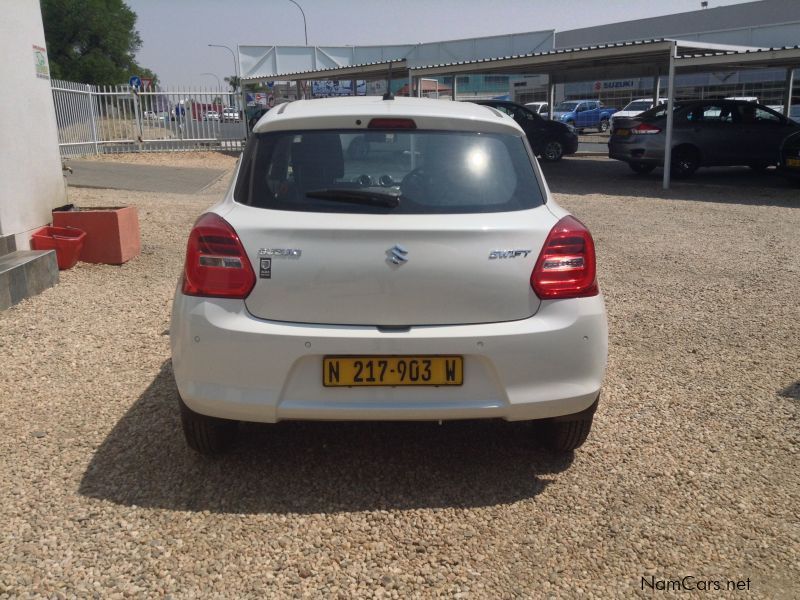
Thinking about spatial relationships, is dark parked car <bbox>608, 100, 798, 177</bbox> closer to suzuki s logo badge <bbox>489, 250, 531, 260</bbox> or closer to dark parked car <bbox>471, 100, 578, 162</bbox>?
dark parked car <bbox>471, 100, 578, 162</bbox>

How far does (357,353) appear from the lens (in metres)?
3.01

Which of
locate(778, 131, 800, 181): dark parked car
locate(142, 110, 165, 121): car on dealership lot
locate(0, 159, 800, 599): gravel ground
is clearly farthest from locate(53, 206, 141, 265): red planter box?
locate(142, 110, 165, 121): car on dealership lot

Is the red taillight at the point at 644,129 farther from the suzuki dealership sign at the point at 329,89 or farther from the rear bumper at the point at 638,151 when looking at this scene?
the suzuki dealership sign at the point at 329,89

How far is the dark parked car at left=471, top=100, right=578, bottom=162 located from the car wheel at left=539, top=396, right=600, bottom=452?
18809mm

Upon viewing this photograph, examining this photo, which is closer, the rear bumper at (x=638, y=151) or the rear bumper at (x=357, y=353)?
the rear bumper at (x=357, y=353)

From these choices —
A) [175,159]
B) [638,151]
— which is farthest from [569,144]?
[175,159]

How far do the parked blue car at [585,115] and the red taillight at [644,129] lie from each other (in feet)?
91.0

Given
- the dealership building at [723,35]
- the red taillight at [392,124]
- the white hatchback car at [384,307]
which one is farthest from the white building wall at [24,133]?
the dealership building at [723,35]

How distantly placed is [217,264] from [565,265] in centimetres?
146

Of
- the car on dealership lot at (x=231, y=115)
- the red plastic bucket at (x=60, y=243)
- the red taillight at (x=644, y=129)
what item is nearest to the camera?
the red plastic bucket at (x=60, y=243)

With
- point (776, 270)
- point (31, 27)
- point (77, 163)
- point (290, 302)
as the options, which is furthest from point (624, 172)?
point (290, 302)

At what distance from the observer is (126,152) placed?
24547 millimetres

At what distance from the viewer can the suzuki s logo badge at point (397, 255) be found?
9.97ft

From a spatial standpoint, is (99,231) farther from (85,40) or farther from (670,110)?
(85,40)
